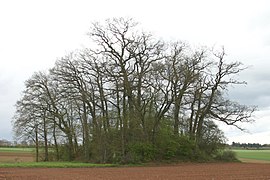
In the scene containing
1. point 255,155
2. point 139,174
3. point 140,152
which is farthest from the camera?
point 255,155

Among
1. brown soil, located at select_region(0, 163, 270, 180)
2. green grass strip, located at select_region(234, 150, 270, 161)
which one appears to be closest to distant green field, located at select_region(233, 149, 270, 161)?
green grass strip, located at select_region(234, 150, 270, 161)

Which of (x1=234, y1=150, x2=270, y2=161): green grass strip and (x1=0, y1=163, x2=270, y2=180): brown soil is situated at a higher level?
(x1=234, y1=150, x2=270, y2=161): green grass strip

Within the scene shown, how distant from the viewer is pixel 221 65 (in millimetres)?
59688

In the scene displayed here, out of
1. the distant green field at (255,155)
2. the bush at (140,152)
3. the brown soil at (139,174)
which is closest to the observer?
the brown soil at (139,174)

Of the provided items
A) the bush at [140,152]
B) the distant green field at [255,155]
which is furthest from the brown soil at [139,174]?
the distant green field at [255,155]

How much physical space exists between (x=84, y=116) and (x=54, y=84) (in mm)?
6838

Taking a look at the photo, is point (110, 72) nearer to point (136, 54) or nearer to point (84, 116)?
point (136, 54)

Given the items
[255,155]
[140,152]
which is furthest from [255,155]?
[140,152]

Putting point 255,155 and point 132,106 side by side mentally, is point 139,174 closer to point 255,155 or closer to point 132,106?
point 132,106

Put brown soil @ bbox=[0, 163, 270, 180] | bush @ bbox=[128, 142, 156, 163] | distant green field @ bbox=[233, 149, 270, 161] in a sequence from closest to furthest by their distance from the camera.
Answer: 1. brown soil @ bbox=[0, 163, 270, 180]
2. bush @ bbox=[128, 142, 156, 163]
3. distant green field @ bbox=[233, 149, 270, 161]

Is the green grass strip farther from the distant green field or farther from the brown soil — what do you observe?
the brown soil

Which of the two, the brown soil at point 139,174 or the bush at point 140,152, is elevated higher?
the bush at point 140,152

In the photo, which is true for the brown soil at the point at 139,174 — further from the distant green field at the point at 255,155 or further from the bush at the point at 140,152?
the distant green field at the point at 255,155

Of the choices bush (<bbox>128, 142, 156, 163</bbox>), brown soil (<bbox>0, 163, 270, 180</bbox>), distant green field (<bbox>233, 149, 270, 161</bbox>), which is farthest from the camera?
distant green field (<bbox>233, 149, 270, 161</bbox>)
